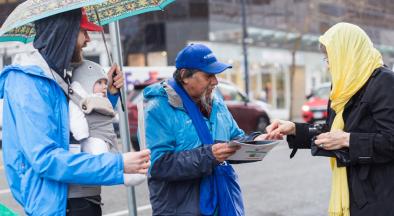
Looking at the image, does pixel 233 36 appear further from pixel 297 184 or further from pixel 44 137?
pixel 44 137

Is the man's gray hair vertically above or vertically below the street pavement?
above

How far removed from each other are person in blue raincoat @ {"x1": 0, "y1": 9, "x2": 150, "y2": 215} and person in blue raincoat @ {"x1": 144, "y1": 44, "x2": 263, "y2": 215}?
0.60 m

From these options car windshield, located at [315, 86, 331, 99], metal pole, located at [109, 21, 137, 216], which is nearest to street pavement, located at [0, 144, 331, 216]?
metal pole, located at [109, 21, 137, 216]

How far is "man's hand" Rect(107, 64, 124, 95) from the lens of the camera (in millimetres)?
2926

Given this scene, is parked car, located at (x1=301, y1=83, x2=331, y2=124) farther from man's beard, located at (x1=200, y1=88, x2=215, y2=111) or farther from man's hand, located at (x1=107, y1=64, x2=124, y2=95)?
man's hand, located at (x1=107, y1=64, x2=124, y2=95)

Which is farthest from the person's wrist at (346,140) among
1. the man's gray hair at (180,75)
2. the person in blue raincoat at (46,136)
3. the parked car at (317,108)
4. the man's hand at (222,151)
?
the parked car at (317,108)

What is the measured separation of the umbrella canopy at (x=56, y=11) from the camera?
2252 millimetres

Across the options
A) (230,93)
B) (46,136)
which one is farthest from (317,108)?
(46,136)

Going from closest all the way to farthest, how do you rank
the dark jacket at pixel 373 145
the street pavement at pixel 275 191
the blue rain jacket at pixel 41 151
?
the blue rain jacket at pixel 41 151 → the dark jacket at pixel 373 145 → the street pavement at pixel 275 191

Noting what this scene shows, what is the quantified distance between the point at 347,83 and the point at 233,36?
2605 cm

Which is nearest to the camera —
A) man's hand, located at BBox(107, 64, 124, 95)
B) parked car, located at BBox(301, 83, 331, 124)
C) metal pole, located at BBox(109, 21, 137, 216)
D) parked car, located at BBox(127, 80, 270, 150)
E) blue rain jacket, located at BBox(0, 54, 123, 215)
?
blue rain jacket, located at BBox(0, 54, 123, 215)

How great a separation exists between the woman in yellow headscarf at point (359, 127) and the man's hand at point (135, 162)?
1026mm

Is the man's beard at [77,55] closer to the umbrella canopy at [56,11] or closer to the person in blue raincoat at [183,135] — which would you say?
the umbrella canopy at [56,11]

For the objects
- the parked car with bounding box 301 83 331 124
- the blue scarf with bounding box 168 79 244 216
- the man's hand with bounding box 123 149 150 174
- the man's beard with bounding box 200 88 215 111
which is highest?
the man's beard with bounding box 200 88 215 111
